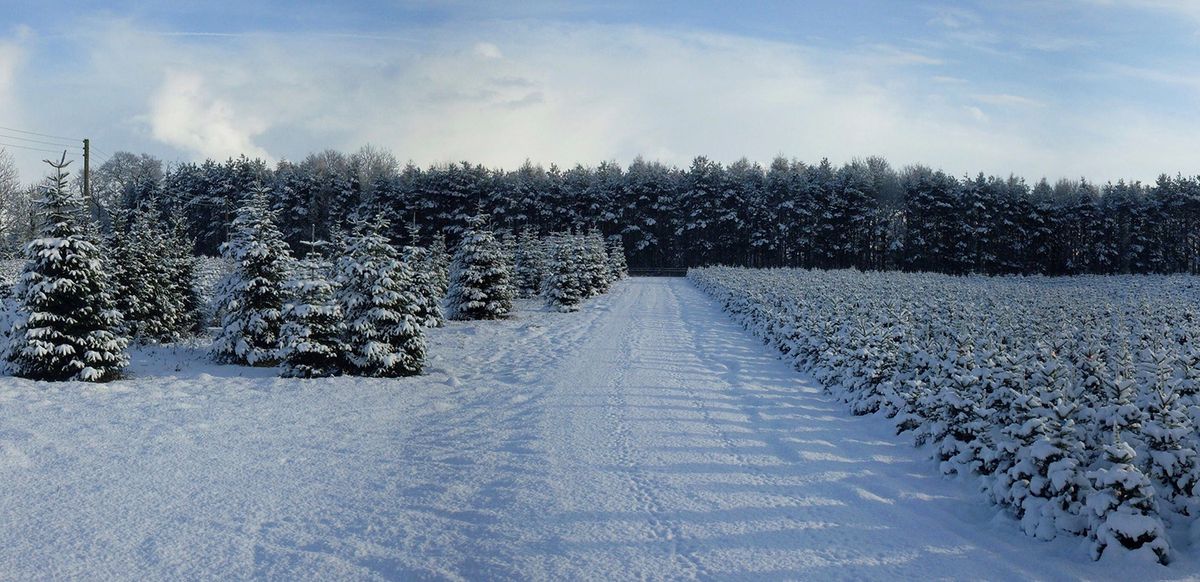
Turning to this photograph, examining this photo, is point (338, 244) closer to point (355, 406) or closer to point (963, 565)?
point (355, 406)

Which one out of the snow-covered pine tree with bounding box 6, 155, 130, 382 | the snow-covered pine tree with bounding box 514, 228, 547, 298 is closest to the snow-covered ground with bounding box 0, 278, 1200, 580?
the snow-covered pine tree with bounding box 6, 155, 130, 382

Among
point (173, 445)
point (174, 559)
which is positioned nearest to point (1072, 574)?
point (174, 559)

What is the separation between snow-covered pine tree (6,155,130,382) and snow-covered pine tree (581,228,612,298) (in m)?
24.5

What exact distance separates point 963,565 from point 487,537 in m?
3.58

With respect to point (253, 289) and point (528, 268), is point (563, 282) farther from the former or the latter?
point (253, 289)

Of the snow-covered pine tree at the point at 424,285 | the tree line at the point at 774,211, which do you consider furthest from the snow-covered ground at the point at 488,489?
the tree line at the point at 774,211

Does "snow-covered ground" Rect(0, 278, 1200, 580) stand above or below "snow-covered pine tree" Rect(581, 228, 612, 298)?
below

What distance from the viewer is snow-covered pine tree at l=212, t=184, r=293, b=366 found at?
49.9 feet

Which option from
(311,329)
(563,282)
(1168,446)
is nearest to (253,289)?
(311,329)

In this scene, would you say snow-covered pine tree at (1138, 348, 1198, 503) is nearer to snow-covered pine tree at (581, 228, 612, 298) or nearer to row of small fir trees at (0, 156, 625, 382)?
row of small fir trees at (0, 156, 625, 382)

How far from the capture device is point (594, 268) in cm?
4022

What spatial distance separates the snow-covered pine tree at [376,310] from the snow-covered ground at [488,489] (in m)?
1.78

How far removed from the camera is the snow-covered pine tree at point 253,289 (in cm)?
1520

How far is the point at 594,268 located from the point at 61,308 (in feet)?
96.1
